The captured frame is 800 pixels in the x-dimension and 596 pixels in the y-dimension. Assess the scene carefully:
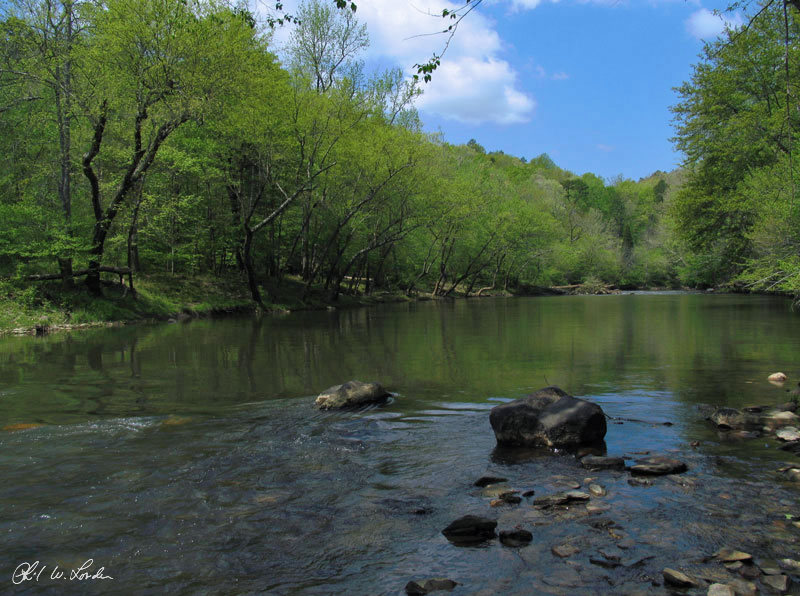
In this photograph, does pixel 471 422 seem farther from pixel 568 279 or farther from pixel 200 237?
pixel 568 279

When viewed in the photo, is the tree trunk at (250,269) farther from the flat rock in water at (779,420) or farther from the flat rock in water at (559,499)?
the flat rock in water at (559,499)

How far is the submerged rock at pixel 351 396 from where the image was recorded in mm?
8750

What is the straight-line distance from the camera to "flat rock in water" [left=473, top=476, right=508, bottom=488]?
5.30 metres

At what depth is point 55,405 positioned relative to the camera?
348 inches

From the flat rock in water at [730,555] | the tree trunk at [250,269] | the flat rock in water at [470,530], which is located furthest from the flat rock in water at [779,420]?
the tree trunk at [250,269]

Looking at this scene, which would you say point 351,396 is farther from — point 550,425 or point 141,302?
point 141,302

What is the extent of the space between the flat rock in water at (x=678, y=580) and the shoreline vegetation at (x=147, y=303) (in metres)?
23.4

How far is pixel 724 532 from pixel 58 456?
6954 mm

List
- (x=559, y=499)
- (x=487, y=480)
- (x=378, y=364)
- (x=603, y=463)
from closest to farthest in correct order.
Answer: (x=559, y=499) < (x=487, y=480) < (x=603, y=463) < (x=378, y=364)

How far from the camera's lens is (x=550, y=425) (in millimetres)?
6582

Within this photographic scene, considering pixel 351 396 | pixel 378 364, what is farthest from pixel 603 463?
pixel 378 364

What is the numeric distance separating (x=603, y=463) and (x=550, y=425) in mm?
952

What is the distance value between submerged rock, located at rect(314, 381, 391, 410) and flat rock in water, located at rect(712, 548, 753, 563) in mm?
5908
